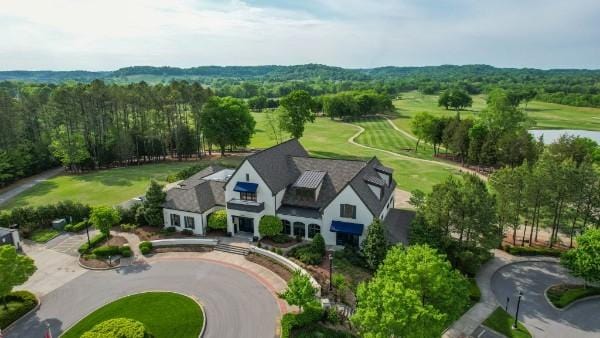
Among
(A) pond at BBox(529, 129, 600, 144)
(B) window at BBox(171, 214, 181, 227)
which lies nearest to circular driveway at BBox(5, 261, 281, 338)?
(B) window at BBox(171, 214, 181, 227)

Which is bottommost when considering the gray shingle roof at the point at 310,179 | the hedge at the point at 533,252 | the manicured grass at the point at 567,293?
the manicured grass at the point at 567,293

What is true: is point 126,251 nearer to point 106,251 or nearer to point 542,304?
point 106,251

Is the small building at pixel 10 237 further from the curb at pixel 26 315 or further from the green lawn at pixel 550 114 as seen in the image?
the green lawn at pixel 550 114

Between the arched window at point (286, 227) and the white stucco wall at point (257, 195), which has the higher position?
the white stucco wall at point (257, 195)

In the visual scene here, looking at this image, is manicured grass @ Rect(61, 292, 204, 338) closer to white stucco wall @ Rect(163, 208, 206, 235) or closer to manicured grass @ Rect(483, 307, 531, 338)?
white stucco wall @ Rect(163, 208, 206, 235)

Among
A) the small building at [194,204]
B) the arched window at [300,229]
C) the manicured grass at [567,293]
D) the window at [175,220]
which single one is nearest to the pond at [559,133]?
the manicured grass at [567,293]
